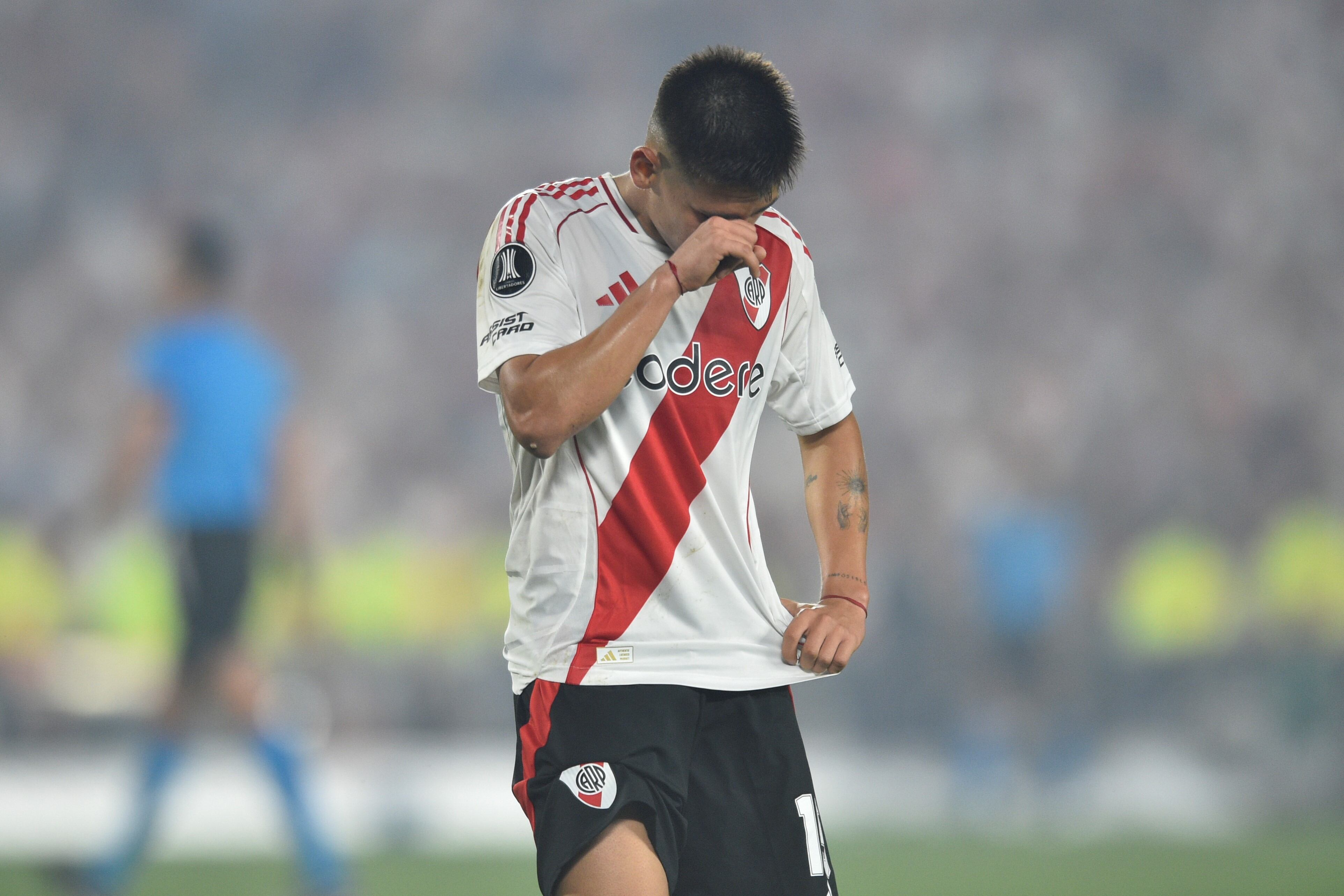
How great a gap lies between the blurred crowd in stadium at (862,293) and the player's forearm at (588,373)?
22.2ft

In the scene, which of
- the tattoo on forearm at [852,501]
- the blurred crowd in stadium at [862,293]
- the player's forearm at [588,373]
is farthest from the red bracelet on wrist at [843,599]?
the blurred crowd in stadium at [862,293]

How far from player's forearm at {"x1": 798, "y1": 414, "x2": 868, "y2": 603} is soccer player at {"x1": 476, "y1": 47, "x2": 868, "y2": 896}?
3.9 inches

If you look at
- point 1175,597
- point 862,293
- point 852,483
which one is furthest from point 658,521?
point 862,293

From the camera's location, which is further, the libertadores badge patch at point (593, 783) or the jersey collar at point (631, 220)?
the jersey collar at point (631, 220)

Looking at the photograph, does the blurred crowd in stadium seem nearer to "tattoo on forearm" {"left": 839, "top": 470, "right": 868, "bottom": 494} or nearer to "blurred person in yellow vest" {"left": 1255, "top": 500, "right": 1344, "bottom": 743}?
"blurred person in yellow vest" {"left": 1255, "top": 500, "right": 1344, "bottom": 743}

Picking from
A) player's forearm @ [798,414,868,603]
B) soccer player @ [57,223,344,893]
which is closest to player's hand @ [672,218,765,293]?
player's forearm @ [798,414,868,603]

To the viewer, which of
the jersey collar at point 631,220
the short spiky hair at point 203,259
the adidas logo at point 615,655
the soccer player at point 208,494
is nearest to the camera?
the adidas logo at point 615,655

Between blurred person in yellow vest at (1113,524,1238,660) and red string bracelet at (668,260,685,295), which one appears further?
blurred person in yellow vest at (1113,524,1238,660)

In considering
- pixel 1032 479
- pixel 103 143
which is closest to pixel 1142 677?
pixel 1032 479

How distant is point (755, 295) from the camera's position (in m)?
Answer: 2.00

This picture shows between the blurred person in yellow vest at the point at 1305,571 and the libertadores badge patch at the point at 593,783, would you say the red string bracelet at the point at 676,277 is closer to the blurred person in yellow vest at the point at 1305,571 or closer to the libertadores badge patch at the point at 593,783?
the libertadores badge patch at the point at 593,783

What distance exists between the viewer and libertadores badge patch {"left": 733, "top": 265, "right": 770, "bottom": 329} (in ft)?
6.52

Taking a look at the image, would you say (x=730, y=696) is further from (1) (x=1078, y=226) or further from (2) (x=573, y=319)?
(1) (x=1078, y=226)

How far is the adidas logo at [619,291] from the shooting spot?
→ 1919 mm
